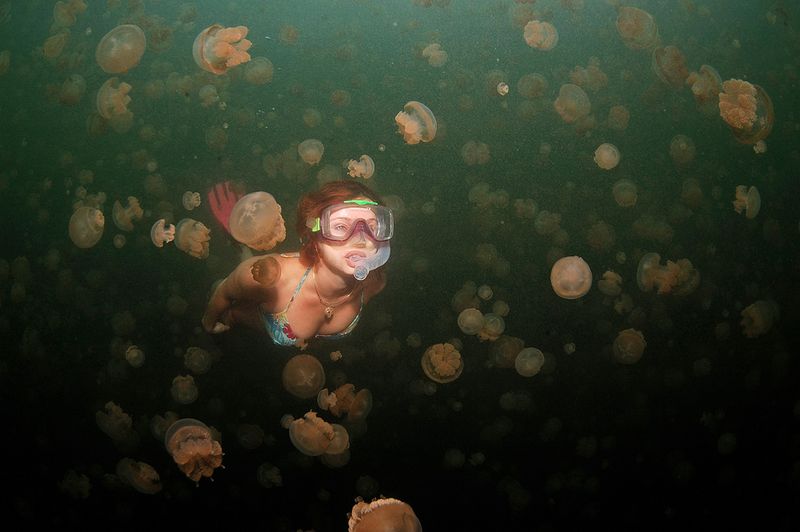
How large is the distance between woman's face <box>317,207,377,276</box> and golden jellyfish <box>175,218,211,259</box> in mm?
1235

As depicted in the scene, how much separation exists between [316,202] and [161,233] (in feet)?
4.95

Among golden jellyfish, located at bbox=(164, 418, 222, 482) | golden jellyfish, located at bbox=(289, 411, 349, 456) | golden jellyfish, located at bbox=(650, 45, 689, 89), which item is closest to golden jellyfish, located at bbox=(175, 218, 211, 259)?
golden jellyfish, located at bbox=(164, 418, 222, 482)

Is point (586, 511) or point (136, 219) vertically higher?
point (136, 219)

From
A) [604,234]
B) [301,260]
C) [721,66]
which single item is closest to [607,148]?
[604,234]

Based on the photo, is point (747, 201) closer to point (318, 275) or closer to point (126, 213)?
point (318, 275)

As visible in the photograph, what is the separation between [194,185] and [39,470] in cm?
266

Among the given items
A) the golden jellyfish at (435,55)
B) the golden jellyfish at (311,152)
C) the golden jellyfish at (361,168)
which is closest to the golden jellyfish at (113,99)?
the golden jellyfish at (311,152)

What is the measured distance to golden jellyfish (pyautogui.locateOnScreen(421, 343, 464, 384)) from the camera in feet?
10.2

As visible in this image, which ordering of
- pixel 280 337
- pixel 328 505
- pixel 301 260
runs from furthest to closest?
pixel 328 505
pixel 280 337
pixel 301 260

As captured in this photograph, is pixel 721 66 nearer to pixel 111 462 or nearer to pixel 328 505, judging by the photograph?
pixel 328 505

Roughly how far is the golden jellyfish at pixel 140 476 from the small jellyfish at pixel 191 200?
1902 millimetres

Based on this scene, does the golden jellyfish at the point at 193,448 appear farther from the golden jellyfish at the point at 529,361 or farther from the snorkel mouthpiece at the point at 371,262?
the golden jellyfish at the point at 529,361

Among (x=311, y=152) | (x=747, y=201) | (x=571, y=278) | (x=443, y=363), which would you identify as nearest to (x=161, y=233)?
(x=311, y=152)

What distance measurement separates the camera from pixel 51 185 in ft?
12.5
